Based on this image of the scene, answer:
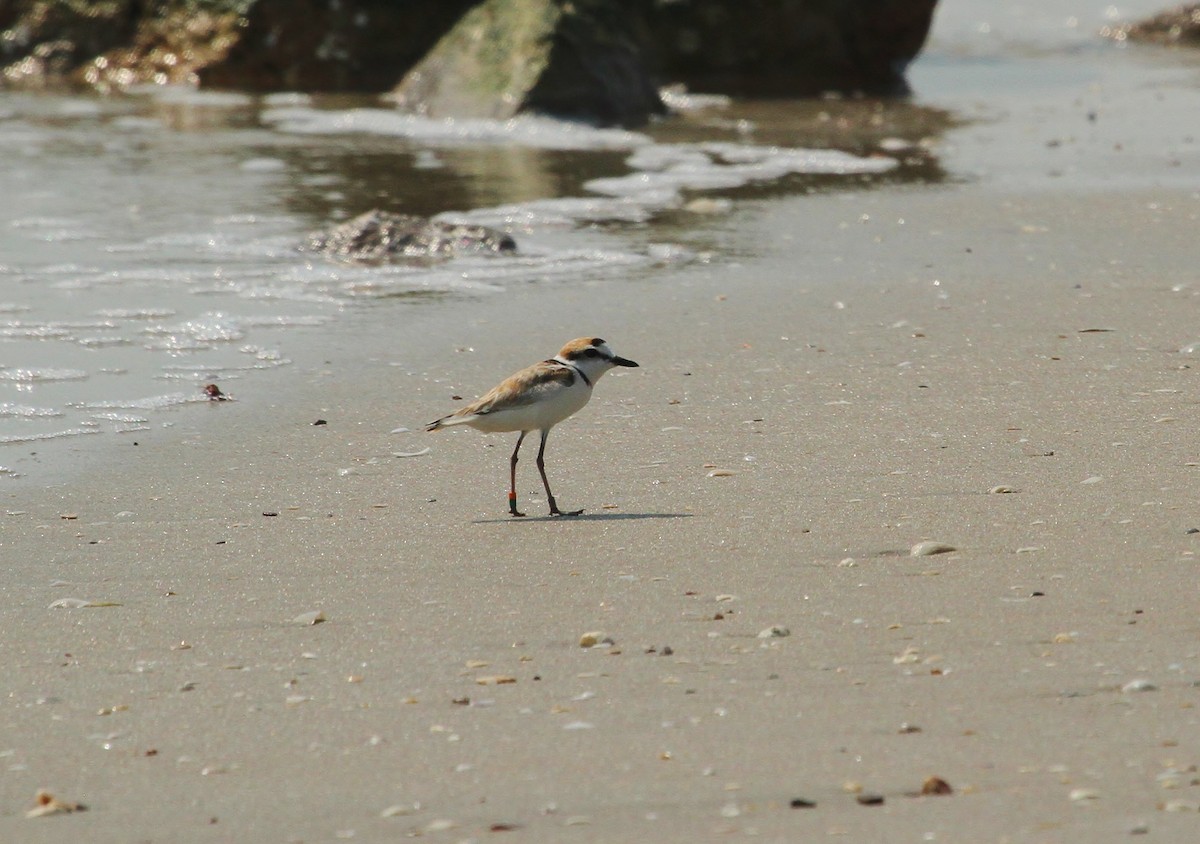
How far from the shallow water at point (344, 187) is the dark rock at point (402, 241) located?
157 mm

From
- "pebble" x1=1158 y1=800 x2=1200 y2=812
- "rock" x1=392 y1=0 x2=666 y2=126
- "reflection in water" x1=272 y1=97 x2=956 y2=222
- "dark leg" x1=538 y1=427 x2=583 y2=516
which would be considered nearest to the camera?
"pebble" x1=1158 y1=800 x2=1200 y2=812

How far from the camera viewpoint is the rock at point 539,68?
591 inches

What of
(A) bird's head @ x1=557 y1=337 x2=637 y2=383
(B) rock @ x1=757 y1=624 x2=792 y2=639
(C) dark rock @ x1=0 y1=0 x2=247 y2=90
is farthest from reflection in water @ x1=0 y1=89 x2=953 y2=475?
(B) rock @ x1=757 y1=624 x2=792 y2=639

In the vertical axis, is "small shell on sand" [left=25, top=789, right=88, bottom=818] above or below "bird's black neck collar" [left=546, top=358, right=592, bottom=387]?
below

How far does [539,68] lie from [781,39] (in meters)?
4.42

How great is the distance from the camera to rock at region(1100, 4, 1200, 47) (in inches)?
835

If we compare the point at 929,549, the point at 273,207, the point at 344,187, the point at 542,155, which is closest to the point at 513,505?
the point at 929,549

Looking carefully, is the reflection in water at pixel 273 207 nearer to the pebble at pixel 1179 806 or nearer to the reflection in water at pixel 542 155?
the reflection in water at pixel 542 155

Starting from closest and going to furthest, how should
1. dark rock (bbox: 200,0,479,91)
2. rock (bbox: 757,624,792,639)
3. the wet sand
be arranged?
the wet sand → rock (bbox: 757,624,792,639) → dark rock (bbox: 200,0,479,91)

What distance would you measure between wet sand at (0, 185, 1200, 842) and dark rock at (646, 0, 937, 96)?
11.0 m

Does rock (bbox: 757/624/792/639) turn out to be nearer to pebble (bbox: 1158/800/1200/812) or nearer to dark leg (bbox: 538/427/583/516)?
pebble (bbox: 1158/800/1200/812)

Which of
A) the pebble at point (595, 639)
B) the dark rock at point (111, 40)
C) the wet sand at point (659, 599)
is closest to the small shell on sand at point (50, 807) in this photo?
the wet sand at point (659, 599)

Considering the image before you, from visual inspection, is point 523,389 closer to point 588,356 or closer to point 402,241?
point 588,356

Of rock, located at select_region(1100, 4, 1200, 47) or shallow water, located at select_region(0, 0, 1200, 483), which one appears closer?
shallow water, located at select_region(0, 0, 1200, 483)
